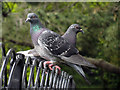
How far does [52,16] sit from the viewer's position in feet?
7.12

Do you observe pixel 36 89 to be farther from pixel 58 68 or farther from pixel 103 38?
pixel 103 38

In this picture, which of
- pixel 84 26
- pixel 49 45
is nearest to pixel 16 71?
pixel 49 45

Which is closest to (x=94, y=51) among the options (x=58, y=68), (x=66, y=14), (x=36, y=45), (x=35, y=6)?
(x=66, y=14)

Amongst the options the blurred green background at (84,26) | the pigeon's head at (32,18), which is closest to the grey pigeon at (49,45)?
the pigeon's head at (32,18)

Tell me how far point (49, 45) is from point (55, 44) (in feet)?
0.10

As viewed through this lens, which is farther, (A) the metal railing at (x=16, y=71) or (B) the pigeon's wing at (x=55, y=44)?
(B) the pigeon's wing at (x=55, y=44)

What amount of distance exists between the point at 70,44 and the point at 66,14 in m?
1.52

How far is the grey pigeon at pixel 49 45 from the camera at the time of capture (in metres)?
0.99

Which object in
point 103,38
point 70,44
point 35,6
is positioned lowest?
point 103,38

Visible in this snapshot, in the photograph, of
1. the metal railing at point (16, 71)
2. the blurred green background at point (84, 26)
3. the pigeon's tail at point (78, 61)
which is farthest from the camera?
the blurred green background at point (84, 26)

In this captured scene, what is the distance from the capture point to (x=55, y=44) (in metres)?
1.03

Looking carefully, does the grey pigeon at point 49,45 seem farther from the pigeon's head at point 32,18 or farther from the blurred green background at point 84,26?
the blurred green background at point 84,26

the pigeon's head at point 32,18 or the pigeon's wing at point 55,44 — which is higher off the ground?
the pigeon's head at point 32,18

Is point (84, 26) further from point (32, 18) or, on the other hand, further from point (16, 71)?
point (16, 71)
